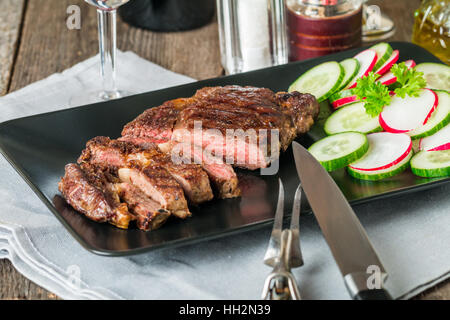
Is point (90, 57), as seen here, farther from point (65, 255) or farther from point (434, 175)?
point (434, 175)

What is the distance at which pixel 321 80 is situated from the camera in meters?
3.51

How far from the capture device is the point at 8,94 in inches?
158

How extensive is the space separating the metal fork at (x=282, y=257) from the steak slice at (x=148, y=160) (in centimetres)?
35

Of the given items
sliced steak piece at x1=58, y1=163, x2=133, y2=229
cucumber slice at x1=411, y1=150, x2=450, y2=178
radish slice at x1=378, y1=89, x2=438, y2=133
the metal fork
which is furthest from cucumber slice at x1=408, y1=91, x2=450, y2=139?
sliced steak piece at x1=58, y1=163, x2=133, y2=229

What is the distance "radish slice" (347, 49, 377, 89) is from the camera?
3461 millimetres

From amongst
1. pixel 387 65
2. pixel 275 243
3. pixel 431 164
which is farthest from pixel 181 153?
pixel 387 65

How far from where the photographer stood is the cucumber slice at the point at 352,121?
10.1 feet

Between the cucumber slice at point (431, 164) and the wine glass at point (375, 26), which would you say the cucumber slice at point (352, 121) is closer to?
the cucumber slice at point (431, 164)

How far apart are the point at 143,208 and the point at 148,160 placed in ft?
1.09

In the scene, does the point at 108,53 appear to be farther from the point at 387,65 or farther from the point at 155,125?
the point at 387,65

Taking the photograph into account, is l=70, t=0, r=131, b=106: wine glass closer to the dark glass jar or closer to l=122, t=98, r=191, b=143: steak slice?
the dark glass jar
